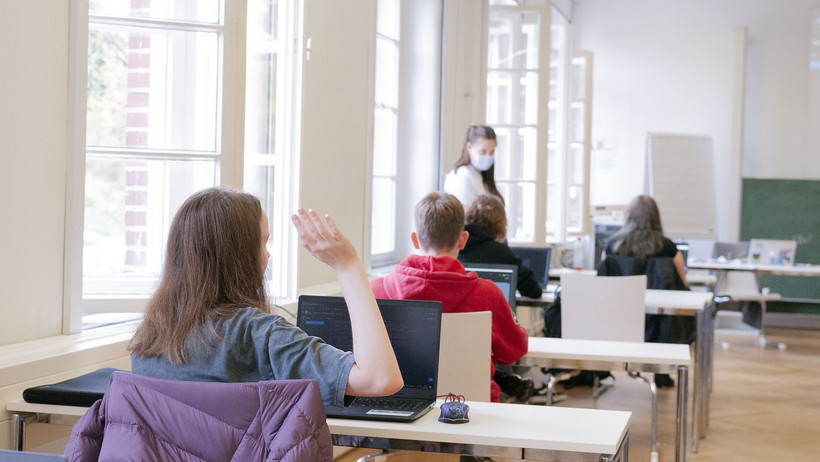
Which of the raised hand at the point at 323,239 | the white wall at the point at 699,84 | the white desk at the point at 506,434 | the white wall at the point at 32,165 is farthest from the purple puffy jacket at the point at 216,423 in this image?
the white wall at the point at 699,84

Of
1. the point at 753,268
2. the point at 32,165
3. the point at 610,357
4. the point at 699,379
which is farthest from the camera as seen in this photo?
the point at 753,268

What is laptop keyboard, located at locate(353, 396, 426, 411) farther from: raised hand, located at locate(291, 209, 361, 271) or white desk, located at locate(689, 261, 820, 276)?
white desk, located at locate(689, 261, 820, 276)

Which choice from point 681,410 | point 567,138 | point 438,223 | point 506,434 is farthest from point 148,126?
point 567,138

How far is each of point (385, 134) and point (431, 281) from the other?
315 centimetres

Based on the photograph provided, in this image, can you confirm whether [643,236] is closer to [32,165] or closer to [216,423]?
[32,165]

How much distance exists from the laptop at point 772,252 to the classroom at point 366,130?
0.80m

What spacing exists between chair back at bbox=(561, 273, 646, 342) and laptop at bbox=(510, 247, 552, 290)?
458mm

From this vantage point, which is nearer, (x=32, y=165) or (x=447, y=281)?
(x=32, y=165)

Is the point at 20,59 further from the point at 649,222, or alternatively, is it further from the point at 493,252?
the point at 649,222

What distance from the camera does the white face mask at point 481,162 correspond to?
5305 millimetres

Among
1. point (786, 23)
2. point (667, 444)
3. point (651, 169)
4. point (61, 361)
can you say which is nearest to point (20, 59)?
point (61, 361)

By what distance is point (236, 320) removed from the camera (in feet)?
5.47

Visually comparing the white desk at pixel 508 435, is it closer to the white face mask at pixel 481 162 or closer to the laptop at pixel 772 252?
the white face mask at pixel 481 162

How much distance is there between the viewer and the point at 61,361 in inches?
95.0
